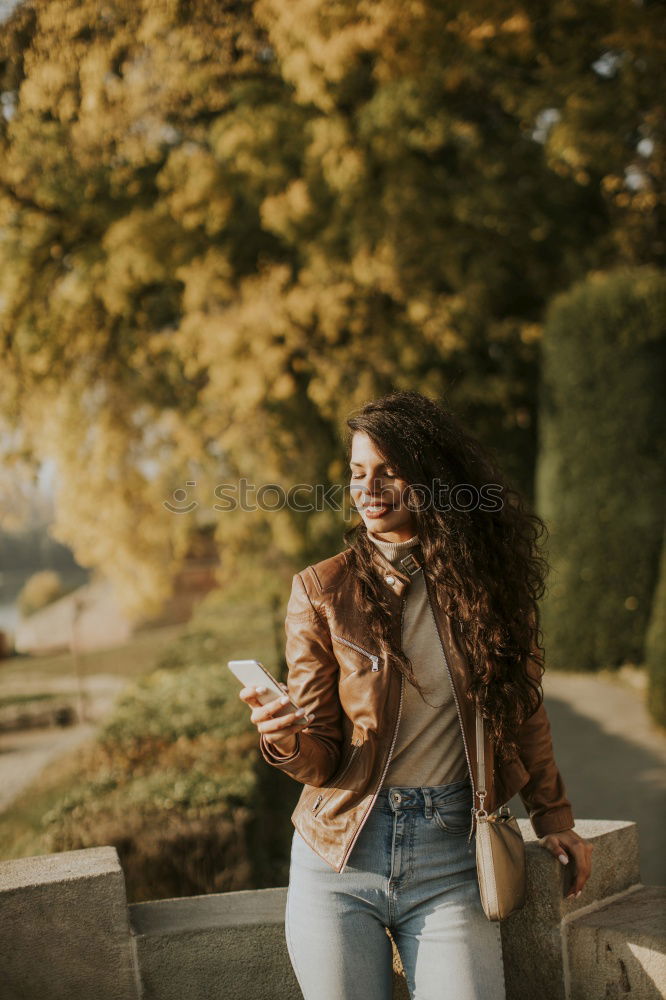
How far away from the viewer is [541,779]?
2.13 meters

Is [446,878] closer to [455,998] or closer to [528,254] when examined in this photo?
[455,998]

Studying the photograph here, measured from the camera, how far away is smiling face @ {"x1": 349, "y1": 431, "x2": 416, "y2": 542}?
2.12 m

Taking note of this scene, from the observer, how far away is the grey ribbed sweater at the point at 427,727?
1.96 m

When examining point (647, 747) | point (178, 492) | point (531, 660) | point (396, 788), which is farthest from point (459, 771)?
point (178, 492)

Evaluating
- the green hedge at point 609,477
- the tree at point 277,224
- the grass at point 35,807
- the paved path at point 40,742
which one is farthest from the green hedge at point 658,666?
the grass at point 35,807

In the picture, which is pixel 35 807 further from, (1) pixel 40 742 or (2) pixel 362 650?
(2) pixel 362 650

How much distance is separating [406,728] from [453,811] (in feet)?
0.63

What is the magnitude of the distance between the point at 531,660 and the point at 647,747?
540cm

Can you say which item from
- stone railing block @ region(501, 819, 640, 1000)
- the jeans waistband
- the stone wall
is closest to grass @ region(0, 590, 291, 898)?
the stone wall

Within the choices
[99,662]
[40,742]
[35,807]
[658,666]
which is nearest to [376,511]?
[35,807]

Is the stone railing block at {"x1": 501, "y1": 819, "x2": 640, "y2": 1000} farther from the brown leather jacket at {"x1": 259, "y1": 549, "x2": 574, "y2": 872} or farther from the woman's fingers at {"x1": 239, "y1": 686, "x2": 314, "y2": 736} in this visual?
the woman's fingers at {"x1": 239, "y1": 686, "x2": 314, "y2": 736}

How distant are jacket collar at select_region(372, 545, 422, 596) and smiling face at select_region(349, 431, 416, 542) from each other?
0.22 feet

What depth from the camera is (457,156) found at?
31.1 feet

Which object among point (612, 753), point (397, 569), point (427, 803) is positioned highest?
point (397, 569)
